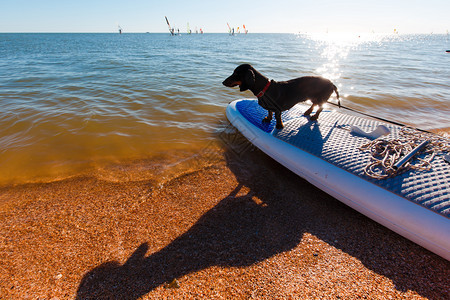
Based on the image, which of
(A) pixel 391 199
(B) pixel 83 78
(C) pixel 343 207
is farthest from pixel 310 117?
(B) pixel 83 78

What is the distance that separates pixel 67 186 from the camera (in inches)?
151

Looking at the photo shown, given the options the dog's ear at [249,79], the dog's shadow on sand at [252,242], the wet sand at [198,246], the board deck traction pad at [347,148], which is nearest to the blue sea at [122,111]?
the wet sand at [198,246]

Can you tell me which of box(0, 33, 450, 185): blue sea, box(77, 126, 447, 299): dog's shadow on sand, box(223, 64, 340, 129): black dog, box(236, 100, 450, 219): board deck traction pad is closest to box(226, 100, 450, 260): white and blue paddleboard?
box(236, 100, 450, 219): board deck traction pad

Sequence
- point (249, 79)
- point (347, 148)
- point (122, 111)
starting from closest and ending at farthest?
1. point (347, 148)
2. point (249, 79)
3. point (122, 111)

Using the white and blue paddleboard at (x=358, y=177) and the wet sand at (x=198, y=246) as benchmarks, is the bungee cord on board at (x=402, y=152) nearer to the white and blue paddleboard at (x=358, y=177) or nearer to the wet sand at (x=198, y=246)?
the white and blue paddleboard at (x=358, y=177)

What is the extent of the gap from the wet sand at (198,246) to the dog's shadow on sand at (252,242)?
0.04ft

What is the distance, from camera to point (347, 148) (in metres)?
3.57

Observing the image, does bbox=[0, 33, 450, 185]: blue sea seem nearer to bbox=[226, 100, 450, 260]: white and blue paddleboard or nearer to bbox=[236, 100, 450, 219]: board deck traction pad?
bbox=[236, 100, 450, 219]: board deck traction pad

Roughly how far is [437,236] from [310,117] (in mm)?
2885

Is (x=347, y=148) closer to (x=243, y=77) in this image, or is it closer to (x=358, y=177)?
(x=358, y=177)

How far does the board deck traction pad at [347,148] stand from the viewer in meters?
2.60

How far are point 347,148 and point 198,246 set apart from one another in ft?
9.08

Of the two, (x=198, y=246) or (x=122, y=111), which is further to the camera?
(x=122, y=111)

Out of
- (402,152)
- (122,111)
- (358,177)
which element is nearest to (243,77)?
(358,177)
